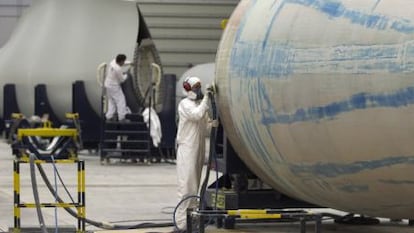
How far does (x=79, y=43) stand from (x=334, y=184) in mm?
18025

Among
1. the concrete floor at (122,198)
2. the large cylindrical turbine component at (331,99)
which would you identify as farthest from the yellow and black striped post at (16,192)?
the large cylindrical turbine component at (331,99)

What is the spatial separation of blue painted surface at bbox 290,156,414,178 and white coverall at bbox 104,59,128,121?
1322 centimetres

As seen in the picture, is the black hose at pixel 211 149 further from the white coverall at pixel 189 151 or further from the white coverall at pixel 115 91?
the white coverall at pixel 115 91

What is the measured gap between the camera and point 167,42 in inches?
1636

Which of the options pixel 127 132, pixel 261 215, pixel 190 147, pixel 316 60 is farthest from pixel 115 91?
pixel 316 60

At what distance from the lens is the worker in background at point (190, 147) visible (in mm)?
12391

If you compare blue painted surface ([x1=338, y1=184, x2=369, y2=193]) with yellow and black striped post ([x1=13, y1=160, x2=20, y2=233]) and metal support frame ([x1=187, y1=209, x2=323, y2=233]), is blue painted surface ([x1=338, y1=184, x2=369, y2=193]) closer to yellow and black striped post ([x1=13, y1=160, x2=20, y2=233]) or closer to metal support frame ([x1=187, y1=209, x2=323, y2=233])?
metal support frame ([x1=187, y1=209, x2=323, y2=233])

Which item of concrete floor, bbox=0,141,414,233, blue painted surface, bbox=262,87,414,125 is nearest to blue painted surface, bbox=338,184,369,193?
blue painted surface, bbox=262,87,414,125

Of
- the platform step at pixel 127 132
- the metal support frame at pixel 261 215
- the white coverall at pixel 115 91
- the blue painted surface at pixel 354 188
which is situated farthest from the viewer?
the white coverall at pixel 115 91

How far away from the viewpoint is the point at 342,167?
10227mm

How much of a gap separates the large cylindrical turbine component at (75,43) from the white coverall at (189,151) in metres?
13.2

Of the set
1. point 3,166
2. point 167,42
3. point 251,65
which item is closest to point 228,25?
point 251,65

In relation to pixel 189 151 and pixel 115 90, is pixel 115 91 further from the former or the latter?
pixel 189 151

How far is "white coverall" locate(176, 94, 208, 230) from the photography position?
1238cm
